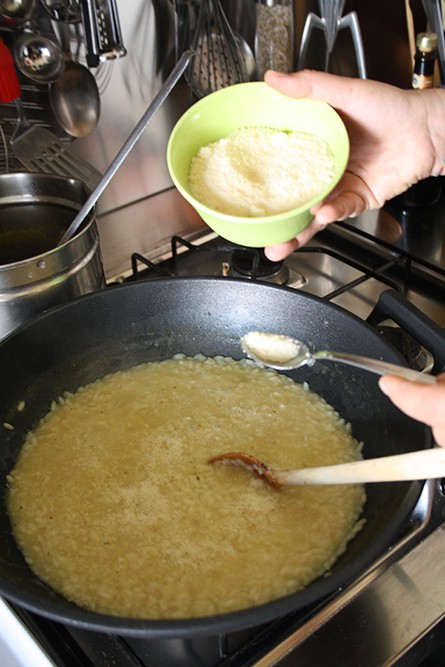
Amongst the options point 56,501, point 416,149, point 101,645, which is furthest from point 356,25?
point 101,645

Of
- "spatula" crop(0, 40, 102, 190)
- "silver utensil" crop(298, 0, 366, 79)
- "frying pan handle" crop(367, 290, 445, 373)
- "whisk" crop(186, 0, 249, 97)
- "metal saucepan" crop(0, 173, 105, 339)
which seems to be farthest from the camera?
"silver utensil" crop(298, 0, 366, 79)

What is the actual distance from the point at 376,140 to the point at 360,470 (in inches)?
25.0

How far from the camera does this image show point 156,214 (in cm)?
155

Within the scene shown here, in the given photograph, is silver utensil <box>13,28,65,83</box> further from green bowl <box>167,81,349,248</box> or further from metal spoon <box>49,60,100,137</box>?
green bowl <box>167,81,349,248</box>

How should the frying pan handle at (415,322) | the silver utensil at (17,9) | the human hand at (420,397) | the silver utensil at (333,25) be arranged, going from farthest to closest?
the silver utensil at (333,25) < the silver utensil at (17,9) < the frying pan handle at (415,322) < the human hand at (420,397)

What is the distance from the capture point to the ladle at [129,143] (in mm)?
996

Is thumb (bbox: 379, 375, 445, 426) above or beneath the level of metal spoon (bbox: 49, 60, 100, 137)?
beneath

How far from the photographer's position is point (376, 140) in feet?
3.79

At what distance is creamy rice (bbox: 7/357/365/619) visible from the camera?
2.75 ft

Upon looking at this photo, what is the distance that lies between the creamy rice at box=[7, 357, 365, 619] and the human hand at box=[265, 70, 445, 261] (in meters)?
0.27

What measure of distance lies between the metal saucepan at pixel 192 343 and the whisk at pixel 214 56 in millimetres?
579

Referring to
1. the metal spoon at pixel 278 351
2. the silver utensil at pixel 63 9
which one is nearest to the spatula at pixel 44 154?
the silver utensil at pixel 63 9

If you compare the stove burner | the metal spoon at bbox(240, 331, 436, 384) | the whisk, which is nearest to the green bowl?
the metal spoon at bbox(240, 331, 436, 384)

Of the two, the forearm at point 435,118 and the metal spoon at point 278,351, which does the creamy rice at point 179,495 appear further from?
the forearm at point 435,118
